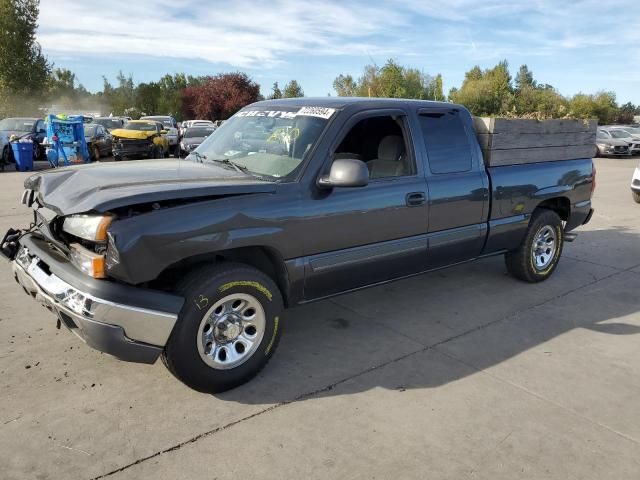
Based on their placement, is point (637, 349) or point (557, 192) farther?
point (557, 192)

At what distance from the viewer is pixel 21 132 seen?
671 inches

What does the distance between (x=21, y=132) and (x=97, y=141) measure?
2404 mm

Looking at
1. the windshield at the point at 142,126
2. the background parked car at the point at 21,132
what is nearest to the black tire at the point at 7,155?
the background parked car at the point at 21,132

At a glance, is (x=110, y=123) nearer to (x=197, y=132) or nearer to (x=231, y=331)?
(x=197, y=132)

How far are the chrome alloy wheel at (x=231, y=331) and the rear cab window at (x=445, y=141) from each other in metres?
2.00

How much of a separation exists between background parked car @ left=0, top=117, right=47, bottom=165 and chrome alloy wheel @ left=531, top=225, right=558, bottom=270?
52.7ft

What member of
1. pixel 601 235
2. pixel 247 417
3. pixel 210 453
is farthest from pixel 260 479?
pixel 601 235

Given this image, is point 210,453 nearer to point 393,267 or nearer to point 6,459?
point 6,459

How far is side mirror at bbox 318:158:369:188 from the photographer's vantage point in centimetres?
335

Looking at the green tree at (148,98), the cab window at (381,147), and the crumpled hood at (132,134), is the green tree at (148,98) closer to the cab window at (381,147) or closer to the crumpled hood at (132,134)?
the crumpled hood at (132,134)

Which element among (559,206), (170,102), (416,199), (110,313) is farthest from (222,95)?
(110,313)

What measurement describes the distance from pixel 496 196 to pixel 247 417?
3.13 metres

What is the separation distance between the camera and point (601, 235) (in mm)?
8164

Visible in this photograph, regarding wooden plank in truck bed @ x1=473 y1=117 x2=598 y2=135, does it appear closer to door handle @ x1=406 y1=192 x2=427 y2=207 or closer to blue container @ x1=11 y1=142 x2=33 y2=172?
door handle @ x1=406 y1=192 x2=427 y2=207
